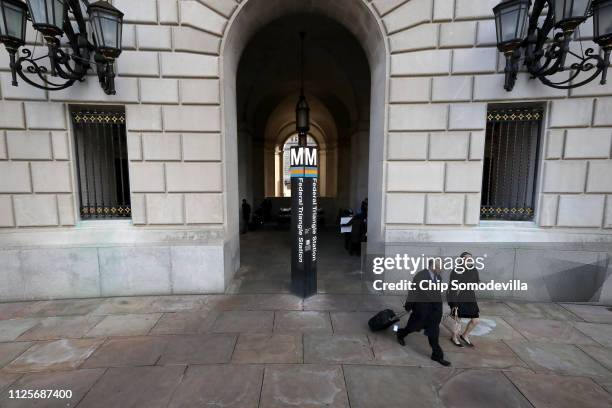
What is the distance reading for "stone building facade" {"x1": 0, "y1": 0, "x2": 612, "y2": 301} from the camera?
231 inches

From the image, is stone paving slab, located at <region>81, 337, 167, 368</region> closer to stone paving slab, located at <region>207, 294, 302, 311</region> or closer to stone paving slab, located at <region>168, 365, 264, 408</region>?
stone paving slab, located at <region>168, 365, 264, 408</region>

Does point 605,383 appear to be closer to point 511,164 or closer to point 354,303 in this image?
point 354,303

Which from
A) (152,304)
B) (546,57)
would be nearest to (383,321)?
(152,304)

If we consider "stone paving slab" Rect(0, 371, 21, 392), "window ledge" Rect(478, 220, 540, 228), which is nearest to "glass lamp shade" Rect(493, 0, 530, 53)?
"window ledge" Rect(478, 220, 540, 228)

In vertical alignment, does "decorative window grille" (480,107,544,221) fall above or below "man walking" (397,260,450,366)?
above

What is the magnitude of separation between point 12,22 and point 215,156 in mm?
3751

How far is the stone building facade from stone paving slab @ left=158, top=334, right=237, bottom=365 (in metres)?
1.79

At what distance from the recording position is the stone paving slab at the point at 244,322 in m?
4.82

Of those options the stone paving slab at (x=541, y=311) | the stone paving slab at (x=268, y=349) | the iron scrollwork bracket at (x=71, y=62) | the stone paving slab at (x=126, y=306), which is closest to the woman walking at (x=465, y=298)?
the stone paving slab at (x=541, y=311)

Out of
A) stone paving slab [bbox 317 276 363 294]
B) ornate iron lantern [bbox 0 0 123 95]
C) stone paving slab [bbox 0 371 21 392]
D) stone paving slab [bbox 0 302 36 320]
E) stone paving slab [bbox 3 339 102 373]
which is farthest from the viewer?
stone paving slab [bbox 317 276 363 294]

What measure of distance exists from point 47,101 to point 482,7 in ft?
30.7

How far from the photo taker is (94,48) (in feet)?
17.4

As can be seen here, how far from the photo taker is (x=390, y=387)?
353 centimetres

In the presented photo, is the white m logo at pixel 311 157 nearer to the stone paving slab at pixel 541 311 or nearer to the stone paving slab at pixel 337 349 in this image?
the stone paving slab at pixel 337 349
